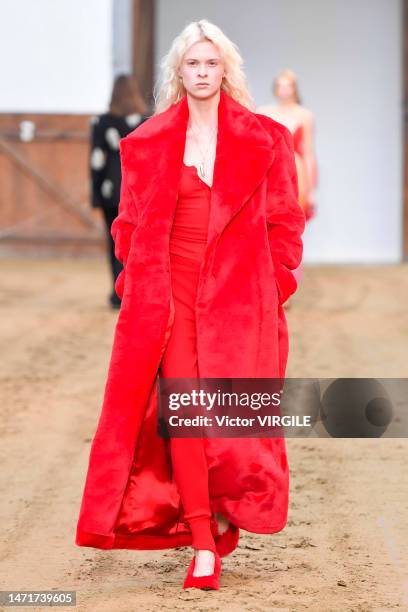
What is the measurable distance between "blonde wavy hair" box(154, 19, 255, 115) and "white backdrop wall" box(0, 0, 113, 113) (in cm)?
1120

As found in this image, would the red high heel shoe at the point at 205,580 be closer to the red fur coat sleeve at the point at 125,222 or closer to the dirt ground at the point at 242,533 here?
the dirt ground at the point at 242,533

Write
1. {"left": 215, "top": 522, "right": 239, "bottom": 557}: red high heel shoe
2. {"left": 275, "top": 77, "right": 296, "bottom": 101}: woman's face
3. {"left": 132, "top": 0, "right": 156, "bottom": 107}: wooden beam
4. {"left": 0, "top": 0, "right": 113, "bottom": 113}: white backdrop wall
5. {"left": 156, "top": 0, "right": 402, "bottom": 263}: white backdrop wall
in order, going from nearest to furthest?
{"left": 215, "top": 522, "right": 239, "bottom": 557}: red high heel shoe < {"left": 275, "top": 77, "right": 296, "bottom": 101}: woman's face < {"left": 0, "top": 0, "right": 113, "bottom": 113}: white backdrop wall < {"left": 132, "top": 0, "right": 156, "bottom": 107}: wooden beam < {"left": 156, "top": 0, "right": 402, "bottom": 263}: white backdrop wall

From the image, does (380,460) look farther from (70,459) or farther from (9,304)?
(9,304)

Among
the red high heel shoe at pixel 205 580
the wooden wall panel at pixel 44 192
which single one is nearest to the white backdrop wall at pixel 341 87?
the wooden wall panel at pixel 44 192

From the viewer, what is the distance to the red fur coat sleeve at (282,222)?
390cm

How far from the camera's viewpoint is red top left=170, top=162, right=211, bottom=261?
3857mm

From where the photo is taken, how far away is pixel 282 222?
390 cm

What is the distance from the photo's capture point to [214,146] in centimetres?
393

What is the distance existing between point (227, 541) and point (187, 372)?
517 mm

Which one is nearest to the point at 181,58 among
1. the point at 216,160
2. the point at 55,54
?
the point at 216,160

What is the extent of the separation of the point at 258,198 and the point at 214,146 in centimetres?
19

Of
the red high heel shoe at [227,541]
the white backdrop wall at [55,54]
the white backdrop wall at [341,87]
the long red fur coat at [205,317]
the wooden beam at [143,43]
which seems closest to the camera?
the long red fur coat at [205,317]

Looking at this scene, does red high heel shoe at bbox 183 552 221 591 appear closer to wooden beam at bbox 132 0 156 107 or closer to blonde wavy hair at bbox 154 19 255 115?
blonde wavy hair at bbox 154 19 255 115

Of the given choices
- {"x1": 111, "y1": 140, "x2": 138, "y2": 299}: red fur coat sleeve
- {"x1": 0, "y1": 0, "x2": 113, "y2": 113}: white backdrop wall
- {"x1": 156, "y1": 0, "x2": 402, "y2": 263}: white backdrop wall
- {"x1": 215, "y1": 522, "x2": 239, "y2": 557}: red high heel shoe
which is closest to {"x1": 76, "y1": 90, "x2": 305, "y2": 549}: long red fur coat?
{"x1": 111, "y1": 140, "x2": 138, "y2": 299}: red fur coat sleeve
